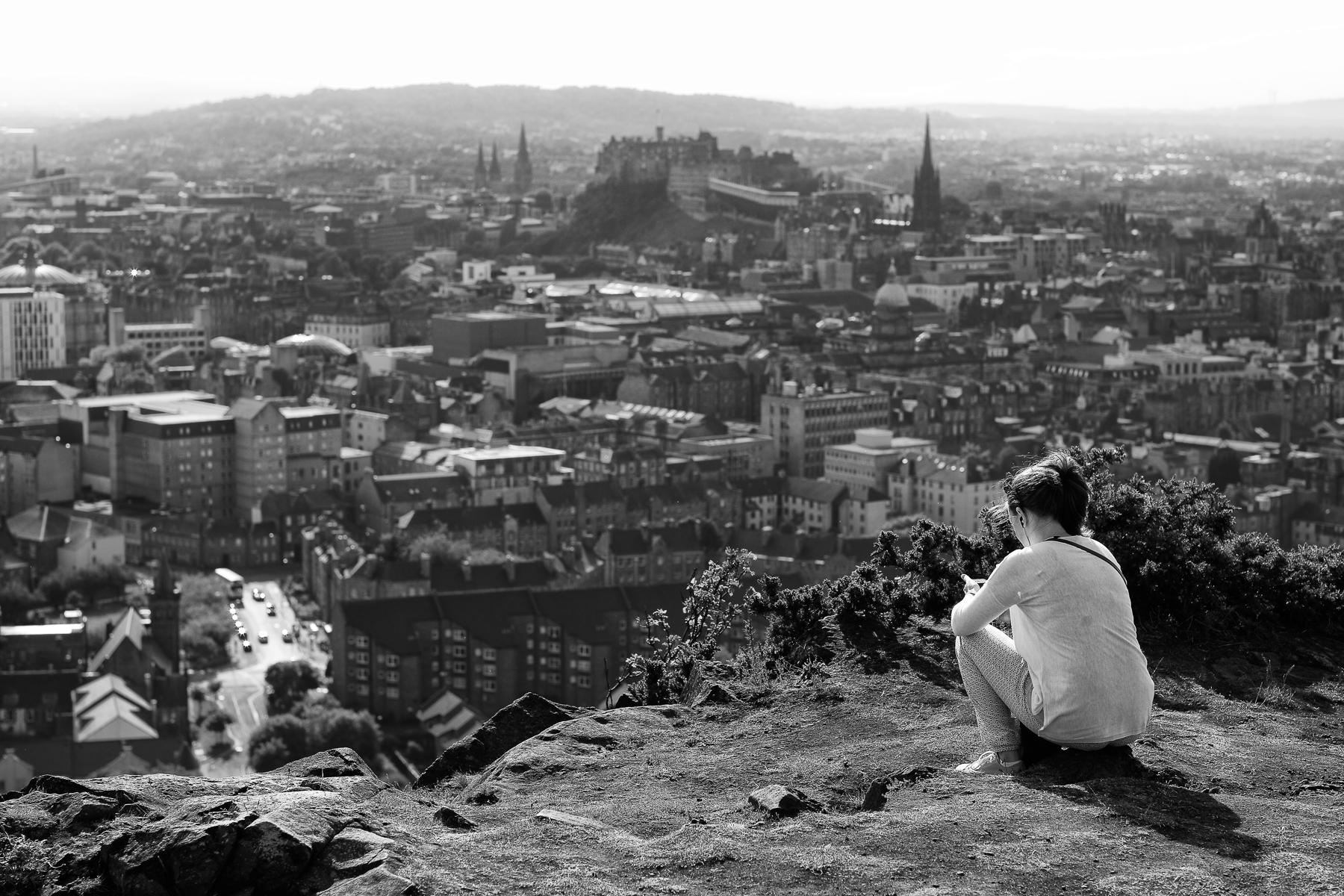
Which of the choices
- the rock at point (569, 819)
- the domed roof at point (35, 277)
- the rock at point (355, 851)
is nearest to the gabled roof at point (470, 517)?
the rock at point (569, 819)

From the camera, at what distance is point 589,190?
12138 cm

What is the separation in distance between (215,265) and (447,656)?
73337 mm

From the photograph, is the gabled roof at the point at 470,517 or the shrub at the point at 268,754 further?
the gabled roof at the point at 470,517

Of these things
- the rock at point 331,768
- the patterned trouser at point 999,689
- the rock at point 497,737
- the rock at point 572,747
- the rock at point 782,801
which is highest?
the patterned trouser at point 999,689

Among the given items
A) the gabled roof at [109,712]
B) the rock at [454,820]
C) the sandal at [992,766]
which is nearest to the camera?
the rock at [454,820]

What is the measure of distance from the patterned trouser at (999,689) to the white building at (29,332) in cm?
7363

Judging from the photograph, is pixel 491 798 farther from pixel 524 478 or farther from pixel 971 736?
pixel 524 478

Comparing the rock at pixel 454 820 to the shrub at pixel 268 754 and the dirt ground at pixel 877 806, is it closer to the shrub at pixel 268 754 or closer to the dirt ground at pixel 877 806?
the dirt ground at pixel 877 806

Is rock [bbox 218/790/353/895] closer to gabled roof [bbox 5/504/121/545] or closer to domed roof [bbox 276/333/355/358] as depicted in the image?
gabled roof [bbox 5/504/121/545]

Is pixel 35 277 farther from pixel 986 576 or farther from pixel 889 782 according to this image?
pixel 889 782

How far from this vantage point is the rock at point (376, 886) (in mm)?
6465

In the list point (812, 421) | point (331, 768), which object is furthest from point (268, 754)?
point (812, 421)

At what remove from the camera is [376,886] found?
6.51m

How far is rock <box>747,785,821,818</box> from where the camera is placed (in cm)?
728
